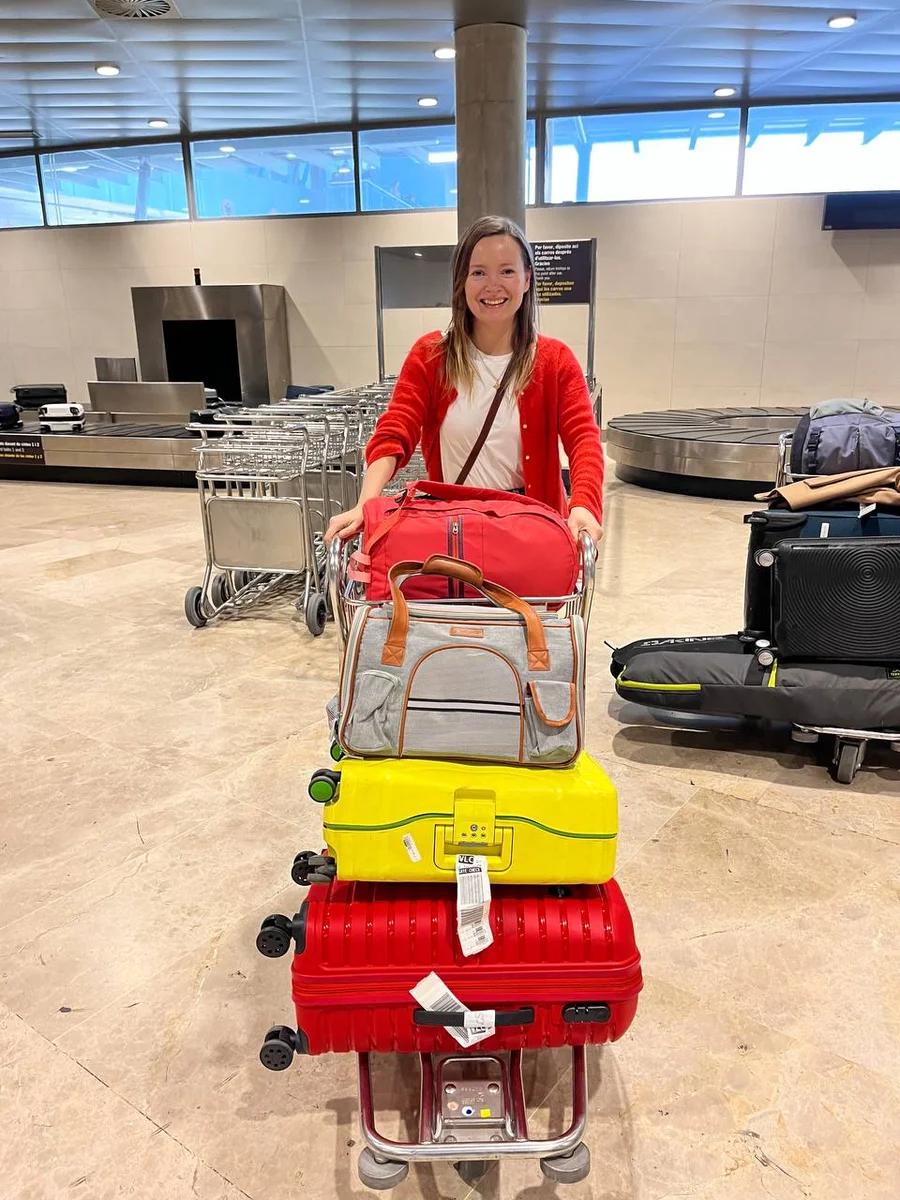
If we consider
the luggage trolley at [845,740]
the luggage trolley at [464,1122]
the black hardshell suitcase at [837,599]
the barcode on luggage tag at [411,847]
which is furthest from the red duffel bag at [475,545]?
the luggage trolley at [845,740]

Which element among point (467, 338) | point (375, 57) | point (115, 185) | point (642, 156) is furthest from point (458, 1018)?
point (115, 185)

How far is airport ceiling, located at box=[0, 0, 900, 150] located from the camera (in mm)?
7434

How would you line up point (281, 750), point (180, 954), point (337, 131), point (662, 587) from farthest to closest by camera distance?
1. point (337, 131)
2. point (662, 587)
3. point (281, 750)
4. point (180, 954)

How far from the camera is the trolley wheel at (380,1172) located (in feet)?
4.50

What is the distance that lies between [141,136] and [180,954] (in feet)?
44.7

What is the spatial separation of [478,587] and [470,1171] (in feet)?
3.47

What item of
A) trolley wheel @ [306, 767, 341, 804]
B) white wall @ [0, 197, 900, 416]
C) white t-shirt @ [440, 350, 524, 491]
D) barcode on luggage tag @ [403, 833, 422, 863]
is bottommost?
barcode on luggage tag @ [403, 833, 422, 863]

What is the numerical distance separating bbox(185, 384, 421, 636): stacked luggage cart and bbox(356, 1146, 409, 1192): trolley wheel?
10.6ft

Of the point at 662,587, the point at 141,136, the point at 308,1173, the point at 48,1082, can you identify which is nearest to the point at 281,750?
the point at 48,1082

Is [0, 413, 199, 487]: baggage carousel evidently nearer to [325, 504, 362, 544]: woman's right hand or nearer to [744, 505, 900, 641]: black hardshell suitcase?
[744, 505, 900, 641]: black hardshell suitcase

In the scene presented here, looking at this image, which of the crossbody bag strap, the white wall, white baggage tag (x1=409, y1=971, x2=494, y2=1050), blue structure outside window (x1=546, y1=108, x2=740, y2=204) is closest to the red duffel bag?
the crossbody bag strap

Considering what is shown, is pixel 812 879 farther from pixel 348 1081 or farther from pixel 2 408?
pixel 2 408

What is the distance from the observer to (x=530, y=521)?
1619mm

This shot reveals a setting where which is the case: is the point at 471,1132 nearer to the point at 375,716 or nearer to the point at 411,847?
the point at 411,847
